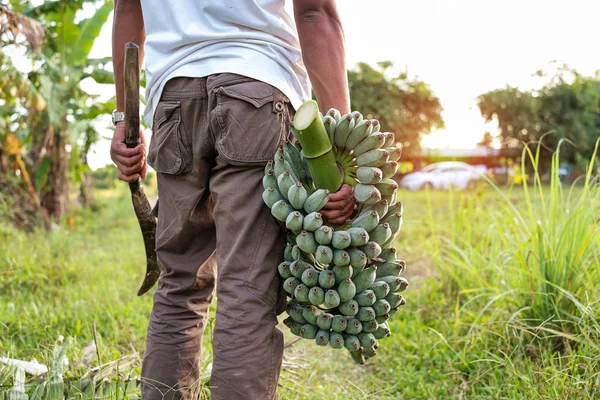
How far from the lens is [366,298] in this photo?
5.59 ft

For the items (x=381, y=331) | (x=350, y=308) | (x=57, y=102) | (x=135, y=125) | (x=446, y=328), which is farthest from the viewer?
(x=57, y=102)

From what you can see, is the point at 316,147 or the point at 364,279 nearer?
the point at 316,147

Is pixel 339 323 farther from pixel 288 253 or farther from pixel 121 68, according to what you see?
pixel 121 68

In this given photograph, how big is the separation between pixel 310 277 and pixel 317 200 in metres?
0.23

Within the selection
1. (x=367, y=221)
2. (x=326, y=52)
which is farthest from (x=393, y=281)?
(x=326, y=52)

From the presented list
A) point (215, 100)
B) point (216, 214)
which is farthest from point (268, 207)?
point (215, 100)

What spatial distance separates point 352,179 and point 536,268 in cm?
151

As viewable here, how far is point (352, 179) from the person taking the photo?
1.73 metres

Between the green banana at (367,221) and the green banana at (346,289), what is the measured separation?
0.16 meters

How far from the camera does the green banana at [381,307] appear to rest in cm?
174

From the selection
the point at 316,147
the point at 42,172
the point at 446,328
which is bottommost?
the point at 446,328

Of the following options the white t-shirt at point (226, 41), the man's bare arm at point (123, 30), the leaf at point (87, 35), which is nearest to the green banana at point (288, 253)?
the white t-shirt at point (226, 41)

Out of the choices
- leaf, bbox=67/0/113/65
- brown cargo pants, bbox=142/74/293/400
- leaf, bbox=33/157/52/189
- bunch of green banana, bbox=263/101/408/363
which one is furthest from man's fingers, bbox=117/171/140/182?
leaf, bbox=33/157/52/189

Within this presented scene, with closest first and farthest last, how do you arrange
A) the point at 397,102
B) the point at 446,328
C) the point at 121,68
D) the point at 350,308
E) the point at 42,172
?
the point at 350,308
the point at 121,68
the point at 446,328
the point at 42,172
the point at 397,102
